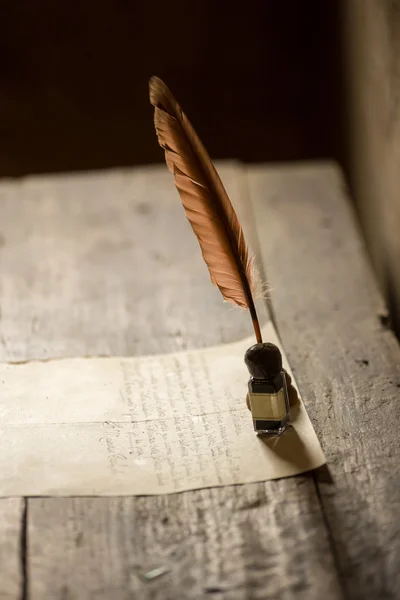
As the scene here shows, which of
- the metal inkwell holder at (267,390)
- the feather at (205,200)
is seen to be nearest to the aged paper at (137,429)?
the metal inkwell holder at (267,390)

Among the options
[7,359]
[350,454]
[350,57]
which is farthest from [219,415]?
[350,57]

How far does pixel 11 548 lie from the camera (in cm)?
104

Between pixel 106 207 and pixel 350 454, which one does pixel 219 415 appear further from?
pixel 106 207

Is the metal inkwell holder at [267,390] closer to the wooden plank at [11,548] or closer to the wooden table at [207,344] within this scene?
the wooden table at [207,344]

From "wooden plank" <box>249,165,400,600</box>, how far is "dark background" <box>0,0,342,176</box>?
1.39m

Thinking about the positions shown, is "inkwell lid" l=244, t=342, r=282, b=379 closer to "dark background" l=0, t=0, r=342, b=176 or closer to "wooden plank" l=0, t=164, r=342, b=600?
"wooden plank" l=0, t=164, r=342, b=600

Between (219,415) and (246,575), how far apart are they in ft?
1.10

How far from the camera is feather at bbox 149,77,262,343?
3.97ft

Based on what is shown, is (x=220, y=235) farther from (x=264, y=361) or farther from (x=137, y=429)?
(x=137, y=429)

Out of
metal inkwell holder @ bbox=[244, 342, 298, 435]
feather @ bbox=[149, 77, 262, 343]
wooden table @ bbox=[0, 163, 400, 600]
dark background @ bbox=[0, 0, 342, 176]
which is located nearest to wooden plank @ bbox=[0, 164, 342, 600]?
wooden table @ bbox=[0, 163, 400, 600]

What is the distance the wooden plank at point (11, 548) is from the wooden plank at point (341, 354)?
1.25 feet

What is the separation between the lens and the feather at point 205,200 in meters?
1.21

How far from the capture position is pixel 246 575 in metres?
0.99

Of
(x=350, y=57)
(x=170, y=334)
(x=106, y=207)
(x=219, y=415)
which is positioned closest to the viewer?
(x=219, y=415)
